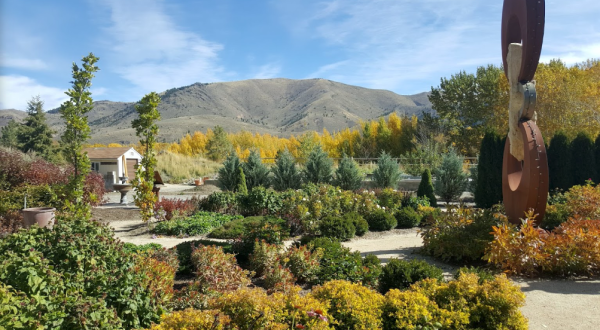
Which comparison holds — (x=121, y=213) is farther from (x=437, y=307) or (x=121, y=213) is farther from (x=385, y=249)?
(x=437, y=307)

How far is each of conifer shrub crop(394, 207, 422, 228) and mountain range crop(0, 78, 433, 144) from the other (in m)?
55.8

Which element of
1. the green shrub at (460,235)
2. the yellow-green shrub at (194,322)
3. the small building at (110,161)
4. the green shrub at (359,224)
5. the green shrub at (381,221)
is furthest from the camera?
the small building at (110,161)

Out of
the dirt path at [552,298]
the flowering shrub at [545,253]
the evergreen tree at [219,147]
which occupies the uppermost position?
the evergreen tree at [219,147]

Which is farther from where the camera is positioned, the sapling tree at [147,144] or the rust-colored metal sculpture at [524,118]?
the sapling tree at [147,144]

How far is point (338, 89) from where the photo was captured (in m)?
116

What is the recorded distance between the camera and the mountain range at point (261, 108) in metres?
74.8

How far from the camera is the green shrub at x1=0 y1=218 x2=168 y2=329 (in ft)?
8.87

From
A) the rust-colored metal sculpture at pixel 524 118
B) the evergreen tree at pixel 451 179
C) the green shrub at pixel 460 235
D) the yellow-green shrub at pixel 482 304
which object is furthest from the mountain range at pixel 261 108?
the yellow-green shrub at pixel 482 304

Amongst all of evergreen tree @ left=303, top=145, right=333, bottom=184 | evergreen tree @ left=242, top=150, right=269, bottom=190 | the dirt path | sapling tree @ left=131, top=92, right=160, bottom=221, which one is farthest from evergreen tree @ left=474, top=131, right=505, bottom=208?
sapling tree @ left=131, top=92, right=160, bottom=221

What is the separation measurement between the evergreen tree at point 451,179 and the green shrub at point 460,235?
24.6 feet

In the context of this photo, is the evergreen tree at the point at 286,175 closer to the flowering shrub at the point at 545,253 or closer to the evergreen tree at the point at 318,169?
the evergreen tree at the point at 318,169

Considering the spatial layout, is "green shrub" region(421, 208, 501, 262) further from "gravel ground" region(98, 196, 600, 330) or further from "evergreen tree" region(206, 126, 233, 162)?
"evergreen tree" region(206, 126, 233, 162)

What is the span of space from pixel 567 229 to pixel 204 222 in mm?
7047

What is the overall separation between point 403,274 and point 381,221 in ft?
15.4
